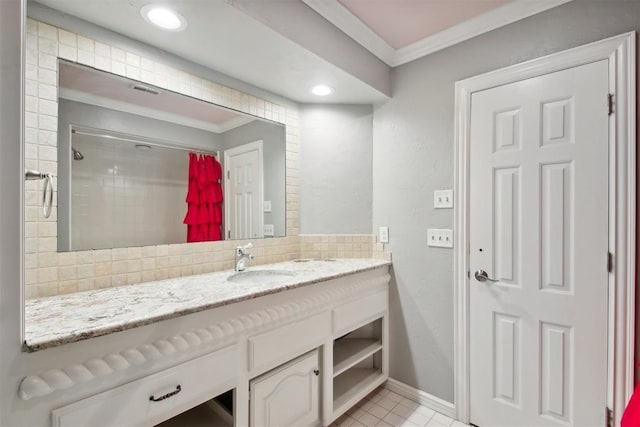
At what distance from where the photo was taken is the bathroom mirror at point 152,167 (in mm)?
1361

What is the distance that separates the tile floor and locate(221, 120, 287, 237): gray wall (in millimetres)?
1286

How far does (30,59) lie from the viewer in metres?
1.22

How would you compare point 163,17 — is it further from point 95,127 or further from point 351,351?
point 351,351

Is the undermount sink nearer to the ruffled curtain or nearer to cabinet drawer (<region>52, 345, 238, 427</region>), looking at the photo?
the ruffled curtain

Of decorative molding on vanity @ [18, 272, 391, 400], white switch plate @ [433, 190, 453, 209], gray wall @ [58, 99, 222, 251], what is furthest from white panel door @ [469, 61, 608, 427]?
gray wall @ [58, 99, 222, 251]

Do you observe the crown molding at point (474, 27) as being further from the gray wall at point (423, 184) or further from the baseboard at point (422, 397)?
the baseboard at point (422, 397)

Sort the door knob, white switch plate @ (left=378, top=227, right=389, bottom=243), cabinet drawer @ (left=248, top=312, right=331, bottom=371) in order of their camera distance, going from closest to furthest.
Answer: cabinet drawer @ (left=248, top=312, right=331, bottom=371) < the door knob < white switch plate @ (left=378, top=227, right=389, bottom=243)

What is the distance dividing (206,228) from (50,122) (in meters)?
0.87

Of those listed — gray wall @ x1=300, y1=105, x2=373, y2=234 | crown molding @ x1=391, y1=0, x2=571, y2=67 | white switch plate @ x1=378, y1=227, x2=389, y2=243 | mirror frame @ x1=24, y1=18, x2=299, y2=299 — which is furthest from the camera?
gray wall @ x1=300, y1=105, x2=373, y2=234

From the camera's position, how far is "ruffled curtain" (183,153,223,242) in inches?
69.7

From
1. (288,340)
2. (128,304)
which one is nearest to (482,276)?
(288,340)

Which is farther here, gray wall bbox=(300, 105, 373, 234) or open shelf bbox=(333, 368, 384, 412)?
gray wall bbox=(300, 105, 373, 234)

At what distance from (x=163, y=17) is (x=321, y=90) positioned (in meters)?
1.05

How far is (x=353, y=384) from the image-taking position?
6.59 ft
